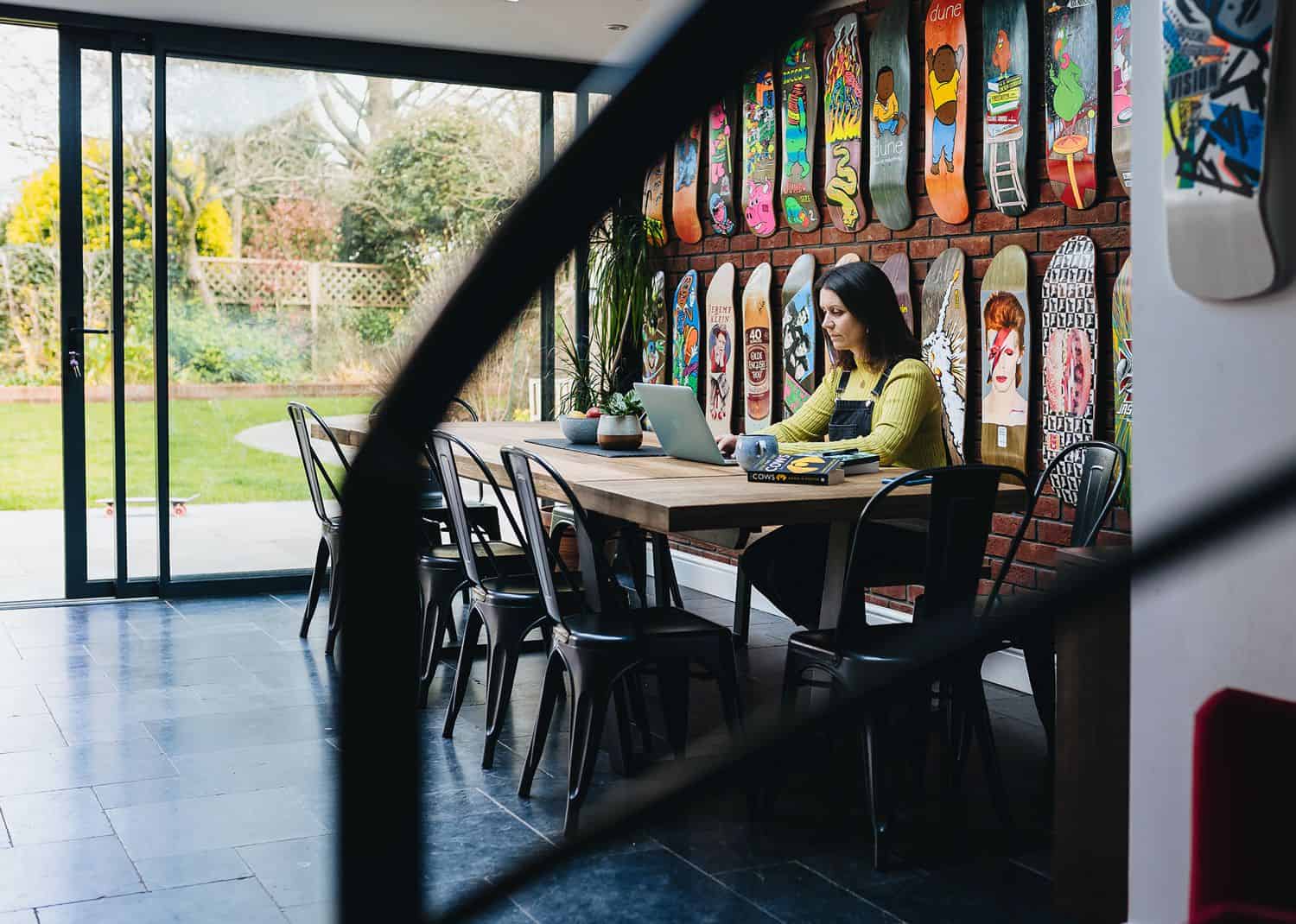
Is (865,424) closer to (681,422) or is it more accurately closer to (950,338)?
(681,422)

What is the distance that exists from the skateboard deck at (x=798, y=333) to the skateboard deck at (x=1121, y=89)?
1.64 meters

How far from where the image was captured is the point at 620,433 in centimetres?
413

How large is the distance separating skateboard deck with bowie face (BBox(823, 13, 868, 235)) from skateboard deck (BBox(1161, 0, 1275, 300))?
3142 millimetres

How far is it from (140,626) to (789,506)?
11.3 feet

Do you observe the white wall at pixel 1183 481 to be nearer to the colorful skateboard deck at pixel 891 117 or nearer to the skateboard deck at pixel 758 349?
the colorful skateboard deck at pixel 891 117

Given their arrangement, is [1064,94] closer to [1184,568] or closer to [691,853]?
[691,853]

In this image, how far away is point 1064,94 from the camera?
400cm

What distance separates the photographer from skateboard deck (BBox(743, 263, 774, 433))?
5.61 meters

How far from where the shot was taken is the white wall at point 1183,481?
6.15 feet

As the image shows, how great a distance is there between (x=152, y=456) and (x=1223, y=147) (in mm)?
5160

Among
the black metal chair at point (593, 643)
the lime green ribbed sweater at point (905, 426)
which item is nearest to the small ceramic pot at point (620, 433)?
the lime green ribbed sweater at point (905, 426)

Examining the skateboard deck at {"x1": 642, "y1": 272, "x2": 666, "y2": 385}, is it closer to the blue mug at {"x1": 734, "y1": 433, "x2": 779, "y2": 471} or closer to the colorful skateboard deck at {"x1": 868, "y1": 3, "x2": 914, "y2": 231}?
the colorful skateboard deck at {"x1": 868, "y1": 3, "x2": 914, "y2": 231}

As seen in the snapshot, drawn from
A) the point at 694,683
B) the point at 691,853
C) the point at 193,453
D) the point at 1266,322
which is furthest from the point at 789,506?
the point at 193,453

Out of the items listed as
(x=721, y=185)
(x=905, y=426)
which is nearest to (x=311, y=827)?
(x=905, y=426)
